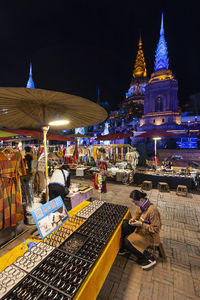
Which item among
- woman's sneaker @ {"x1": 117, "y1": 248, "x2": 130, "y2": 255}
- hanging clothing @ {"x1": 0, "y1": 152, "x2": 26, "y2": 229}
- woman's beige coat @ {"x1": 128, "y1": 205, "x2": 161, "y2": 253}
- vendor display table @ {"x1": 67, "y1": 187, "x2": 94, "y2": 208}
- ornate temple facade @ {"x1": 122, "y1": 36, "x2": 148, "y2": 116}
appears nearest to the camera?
woman's beige coat @ {"x1": 128, "y1": 205, "x2": 161, "y2": 253}

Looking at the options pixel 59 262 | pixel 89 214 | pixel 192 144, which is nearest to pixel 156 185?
pixel 89 214

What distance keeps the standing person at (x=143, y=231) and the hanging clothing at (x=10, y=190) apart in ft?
9.42

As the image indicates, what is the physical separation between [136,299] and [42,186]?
5.62 m

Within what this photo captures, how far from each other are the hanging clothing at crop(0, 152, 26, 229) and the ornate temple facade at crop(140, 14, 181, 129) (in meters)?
30.7

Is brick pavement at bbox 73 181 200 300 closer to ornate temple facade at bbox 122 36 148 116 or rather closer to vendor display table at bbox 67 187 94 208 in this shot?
vendor display table at bbox 67 187 94 208

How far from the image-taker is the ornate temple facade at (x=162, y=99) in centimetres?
3011

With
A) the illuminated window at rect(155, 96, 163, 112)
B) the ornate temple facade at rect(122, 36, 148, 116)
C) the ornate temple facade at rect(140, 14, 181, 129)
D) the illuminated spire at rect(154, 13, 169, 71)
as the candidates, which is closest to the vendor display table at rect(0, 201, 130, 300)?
the ornate temple facade at rect(140, 14, 181, 129)

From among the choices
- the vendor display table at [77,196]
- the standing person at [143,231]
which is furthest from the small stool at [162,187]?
the standing person at [143,231]

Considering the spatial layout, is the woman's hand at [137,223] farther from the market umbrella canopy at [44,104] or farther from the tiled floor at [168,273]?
the market umbrella canopy at [44,104]

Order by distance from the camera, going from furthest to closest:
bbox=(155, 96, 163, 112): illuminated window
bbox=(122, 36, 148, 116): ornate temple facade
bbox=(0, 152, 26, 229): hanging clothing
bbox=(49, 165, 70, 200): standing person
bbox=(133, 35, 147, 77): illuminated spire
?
bbox=(133, 35, 147, 77): illuminated spire
bbox=(122, 36, 148, 116): ornate temple facade
bbox=(155, 96, 163, 112): illuminated window
bbox=(49, 165, 70, 200): standing person
bbox=(0, 152, 26, 229): hanging clothing

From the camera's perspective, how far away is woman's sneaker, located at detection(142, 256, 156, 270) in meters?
2.83

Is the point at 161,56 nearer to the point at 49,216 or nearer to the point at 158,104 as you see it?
the point at 158,104

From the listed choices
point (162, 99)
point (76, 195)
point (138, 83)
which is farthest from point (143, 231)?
point (138, 83)

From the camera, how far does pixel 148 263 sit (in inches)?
113
